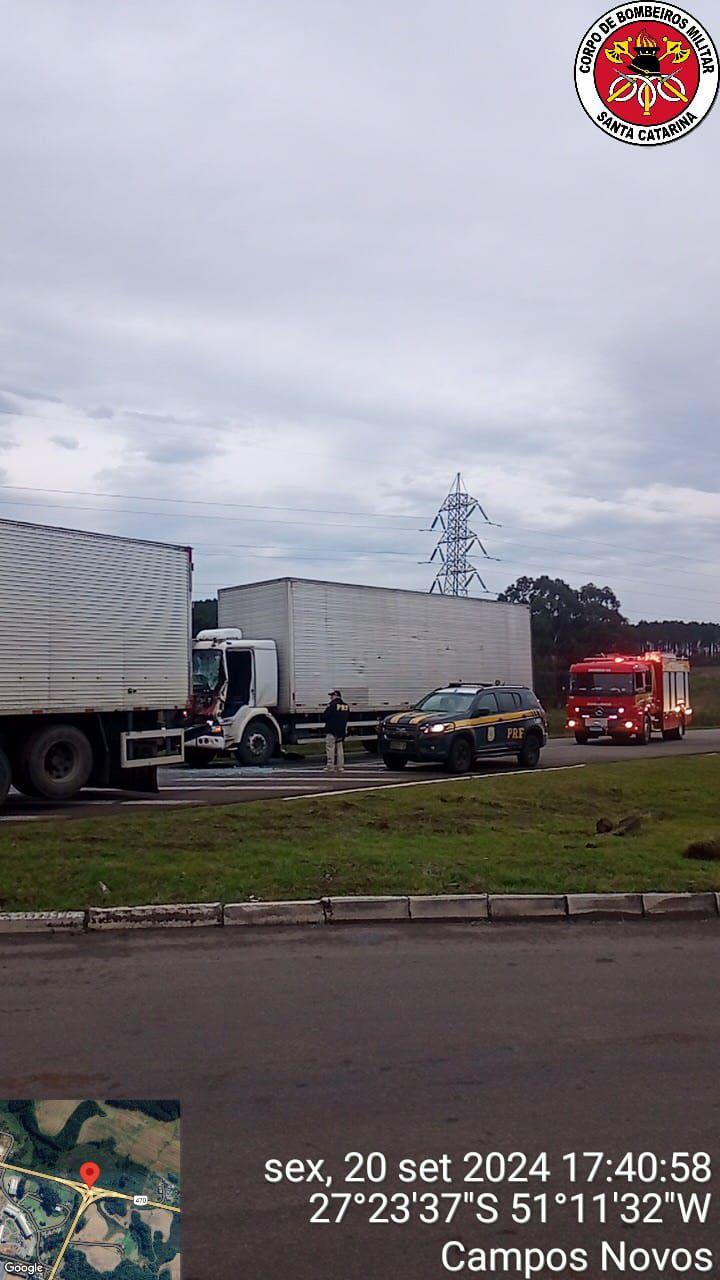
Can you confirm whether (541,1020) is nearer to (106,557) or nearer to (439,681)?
(106,557)

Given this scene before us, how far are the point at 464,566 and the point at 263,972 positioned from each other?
49603mm

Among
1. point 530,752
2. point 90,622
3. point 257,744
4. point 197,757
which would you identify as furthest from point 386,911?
point 197,757

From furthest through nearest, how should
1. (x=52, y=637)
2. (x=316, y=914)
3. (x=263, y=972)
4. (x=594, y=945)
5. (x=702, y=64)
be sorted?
(x=52, y=637), (x=702, y=64), (x=316, y=914), (x=594, y=945), (x=263, y=972)

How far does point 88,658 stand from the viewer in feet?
54.8

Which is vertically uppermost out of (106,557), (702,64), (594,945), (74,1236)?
(702,64)

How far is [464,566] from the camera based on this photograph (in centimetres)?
5603

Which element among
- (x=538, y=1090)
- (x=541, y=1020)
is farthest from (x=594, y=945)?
(x=538, y=1090)

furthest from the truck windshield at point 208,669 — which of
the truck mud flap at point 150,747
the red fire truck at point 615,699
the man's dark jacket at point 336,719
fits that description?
the red fire truck at point 615,699

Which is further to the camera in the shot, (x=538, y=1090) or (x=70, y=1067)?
(x=70, y=1067)

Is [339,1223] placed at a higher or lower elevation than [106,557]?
lower

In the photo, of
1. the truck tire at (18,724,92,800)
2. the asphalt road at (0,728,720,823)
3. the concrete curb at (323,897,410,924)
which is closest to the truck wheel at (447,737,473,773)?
the asphalt road at (0,728,720,823)

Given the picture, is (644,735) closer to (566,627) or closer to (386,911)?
(386,911)

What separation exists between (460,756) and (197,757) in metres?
6.29

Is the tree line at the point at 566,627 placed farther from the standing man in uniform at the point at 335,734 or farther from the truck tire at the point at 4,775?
the truck tire at the point at 4,775
